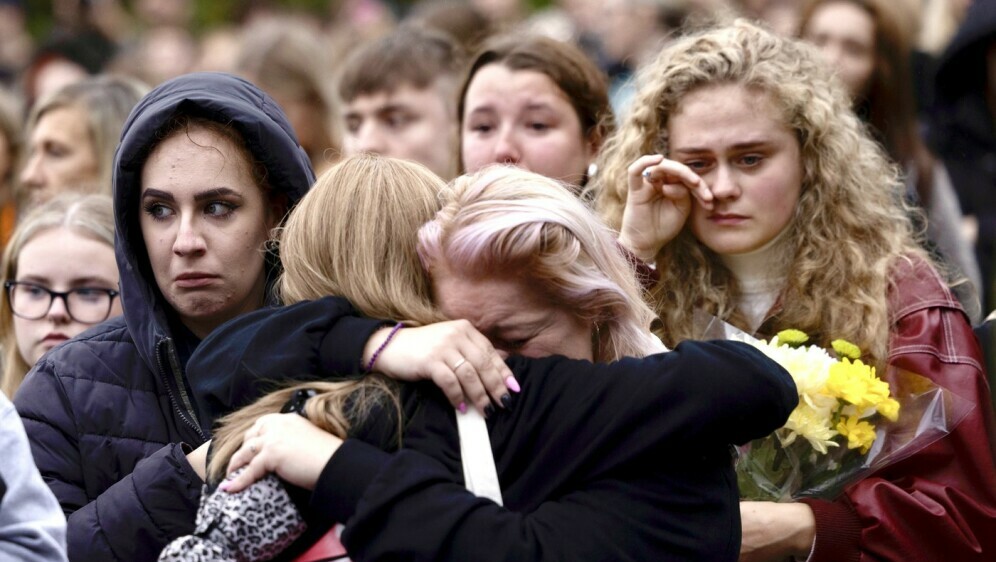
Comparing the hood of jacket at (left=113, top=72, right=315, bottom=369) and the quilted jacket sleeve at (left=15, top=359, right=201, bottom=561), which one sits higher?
the hood of jacket at (left=113, top=72, right=315, bottom=369)

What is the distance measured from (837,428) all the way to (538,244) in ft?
3.51

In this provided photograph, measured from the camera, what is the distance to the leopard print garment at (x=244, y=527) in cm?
252

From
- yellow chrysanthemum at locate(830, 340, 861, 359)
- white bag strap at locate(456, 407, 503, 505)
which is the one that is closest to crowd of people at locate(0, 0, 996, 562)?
white bag strap at locate(456, 407, 503, 505)

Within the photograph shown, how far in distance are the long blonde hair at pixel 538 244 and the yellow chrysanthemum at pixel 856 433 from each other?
2.27ft

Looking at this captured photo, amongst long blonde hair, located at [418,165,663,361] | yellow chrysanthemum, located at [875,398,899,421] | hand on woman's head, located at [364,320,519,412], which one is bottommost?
yellow chrysanthemum, located at [875,398,899,421]

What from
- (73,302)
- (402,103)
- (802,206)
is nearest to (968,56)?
(402,103)

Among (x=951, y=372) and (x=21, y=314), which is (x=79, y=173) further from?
(x=951, y=372)

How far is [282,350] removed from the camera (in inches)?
107

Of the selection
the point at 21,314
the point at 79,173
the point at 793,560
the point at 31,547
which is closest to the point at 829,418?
the point at 793,560

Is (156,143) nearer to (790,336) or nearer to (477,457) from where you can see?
(477,457)

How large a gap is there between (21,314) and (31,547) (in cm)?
200

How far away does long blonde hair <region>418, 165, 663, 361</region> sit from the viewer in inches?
105

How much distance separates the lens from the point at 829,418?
10.7 feet

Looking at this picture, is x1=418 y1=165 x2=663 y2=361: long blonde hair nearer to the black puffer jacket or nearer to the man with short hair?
the black puffer jacket
